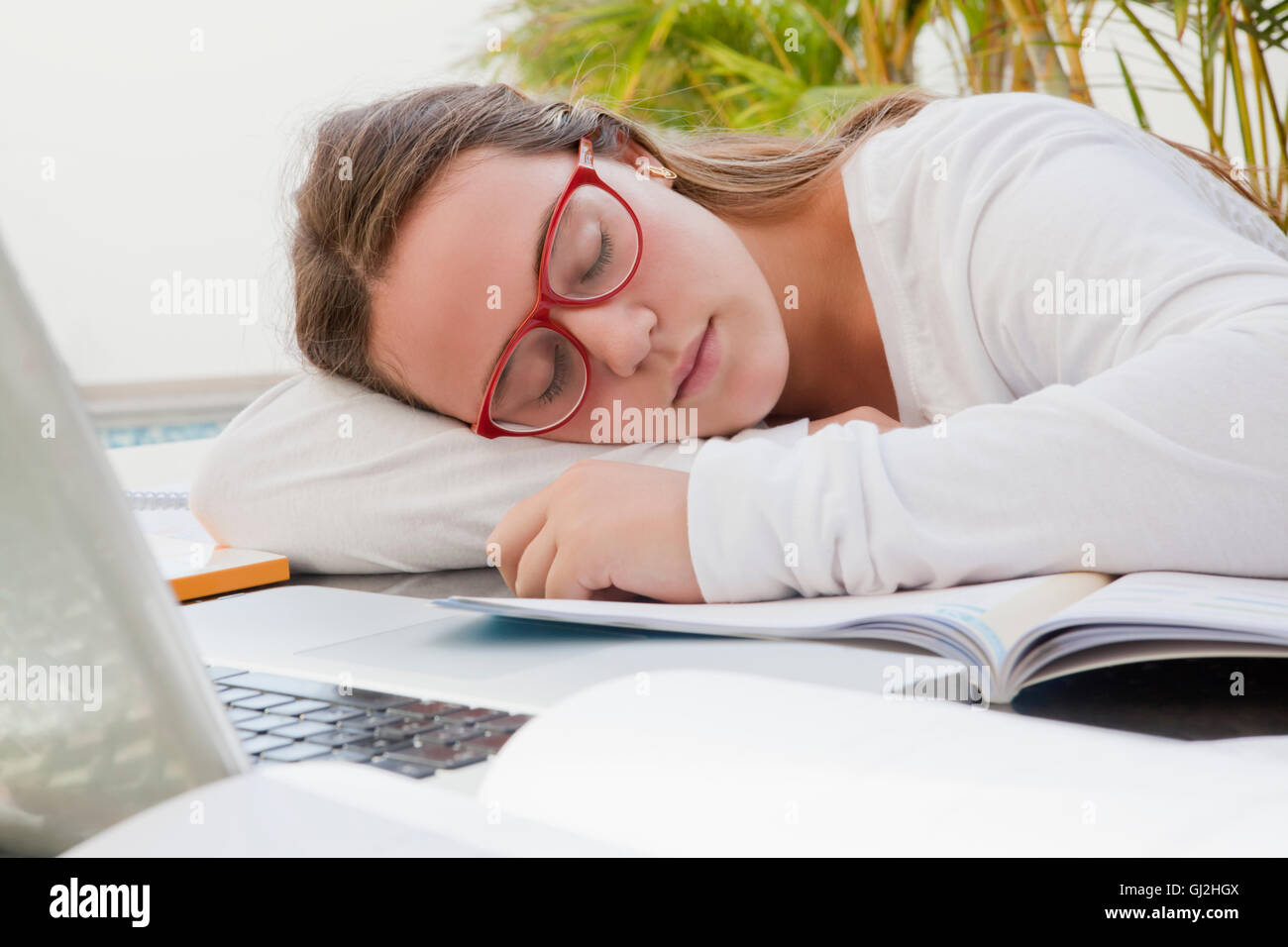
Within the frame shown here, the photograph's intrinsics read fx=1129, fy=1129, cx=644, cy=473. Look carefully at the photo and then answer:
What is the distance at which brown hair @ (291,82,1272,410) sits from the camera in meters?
0.83

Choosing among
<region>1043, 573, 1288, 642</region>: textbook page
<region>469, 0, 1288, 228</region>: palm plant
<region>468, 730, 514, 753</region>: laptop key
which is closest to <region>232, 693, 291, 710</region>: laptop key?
<region>468, 730, 514, 753</region>: laptop key

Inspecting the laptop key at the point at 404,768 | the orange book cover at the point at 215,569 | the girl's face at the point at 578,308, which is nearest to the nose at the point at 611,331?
the girl's face at the point at 578,308

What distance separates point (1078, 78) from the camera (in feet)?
6.41

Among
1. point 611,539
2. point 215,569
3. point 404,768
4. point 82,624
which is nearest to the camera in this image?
point 82,624

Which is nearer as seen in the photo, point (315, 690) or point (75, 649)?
point (75, 649)

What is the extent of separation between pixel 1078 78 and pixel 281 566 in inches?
68.0

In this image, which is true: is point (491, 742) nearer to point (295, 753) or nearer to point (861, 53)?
point (295, 753)

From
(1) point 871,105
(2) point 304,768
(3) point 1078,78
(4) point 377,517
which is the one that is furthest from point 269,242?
(3) point 1078,78

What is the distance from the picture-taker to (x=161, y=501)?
1.06 metres

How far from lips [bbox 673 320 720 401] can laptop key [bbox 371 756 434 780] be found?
0.51 m

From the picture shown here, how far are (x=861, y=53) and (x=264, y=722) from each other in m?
3.02

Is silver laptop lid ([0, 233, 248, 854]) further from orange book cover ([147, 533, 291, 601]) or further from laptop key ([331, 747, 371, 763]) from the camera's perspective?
orange book cover ([147, 533, 291, 601])

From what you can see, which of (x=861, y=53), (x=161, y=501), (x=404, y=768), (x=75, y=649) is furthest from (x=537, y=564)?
(x=861, y=53)
